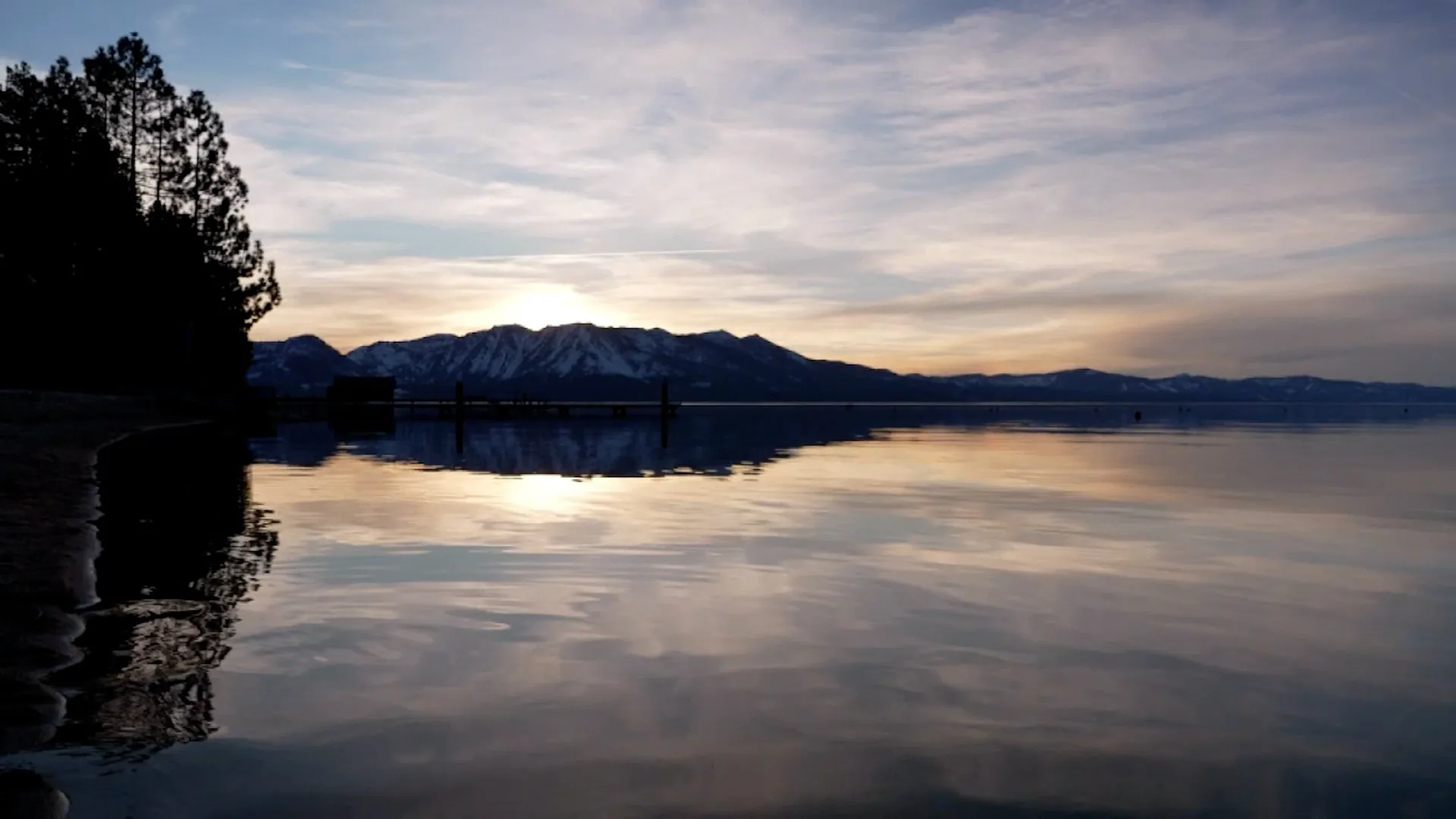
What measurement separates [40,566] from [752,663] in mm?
9508

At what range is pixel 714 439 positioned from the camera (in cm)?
6812

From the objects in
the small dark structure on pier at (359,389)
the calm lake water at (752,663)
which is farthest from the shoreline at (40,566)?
the small dark structure on pier at (359,389)

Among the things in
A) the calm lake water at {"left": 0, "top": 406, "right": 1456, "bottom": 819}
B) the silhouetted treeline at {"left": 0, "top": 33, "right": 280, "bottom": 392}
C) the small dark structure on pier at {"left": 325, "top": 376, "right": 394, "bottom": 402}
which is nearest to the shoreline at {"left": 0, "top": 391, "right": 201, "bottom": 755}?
the calm lake water at {"left": 0, "top": 406, "right": 1456, "bottom": 819}

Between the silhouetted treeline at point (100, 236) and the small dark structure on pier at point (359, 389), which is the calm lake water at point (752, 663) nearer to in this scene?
the silhouetted treeline at point (100, 236)

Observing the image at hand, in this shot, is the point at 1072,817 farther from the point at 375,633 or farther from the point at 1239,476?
the point at 1239,476

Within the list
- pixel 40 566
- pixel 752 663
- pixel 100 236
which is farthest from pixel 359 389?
pixel 752 663

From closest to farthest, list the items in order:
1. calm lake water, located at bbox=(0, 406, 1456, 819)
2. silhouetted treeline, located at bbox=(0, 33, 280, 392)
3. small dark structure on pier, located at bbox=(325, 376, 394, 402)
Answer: calm lake water, located at bbox=(0, 406, 1456, 819) < silhouetted treeline, located at bbox=(0, 33, 280, 392) < small dark structure on pier, located at bbox=(325, 376, 394, 402)

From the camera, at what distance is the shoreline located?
8.00m

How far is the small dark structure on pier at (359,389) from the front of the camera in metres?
109

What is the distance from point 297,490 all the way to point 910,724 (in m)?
22.6

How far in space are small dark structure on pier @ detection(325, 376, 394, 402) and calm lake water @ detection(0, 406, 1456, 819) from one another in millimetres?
88653

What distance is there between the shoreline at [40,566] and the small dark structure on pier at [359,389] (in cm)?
7495

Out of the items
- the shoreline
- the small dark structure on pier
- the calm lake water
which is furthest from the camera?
the small dark structure on pier

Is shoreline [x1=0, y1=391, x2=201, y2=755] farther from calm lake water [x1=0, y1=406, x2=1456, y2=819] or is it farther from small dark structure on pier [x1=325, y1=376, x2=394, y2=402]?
small dark structure on pier [x1=325, y1=376, x2=394, y2=402]
